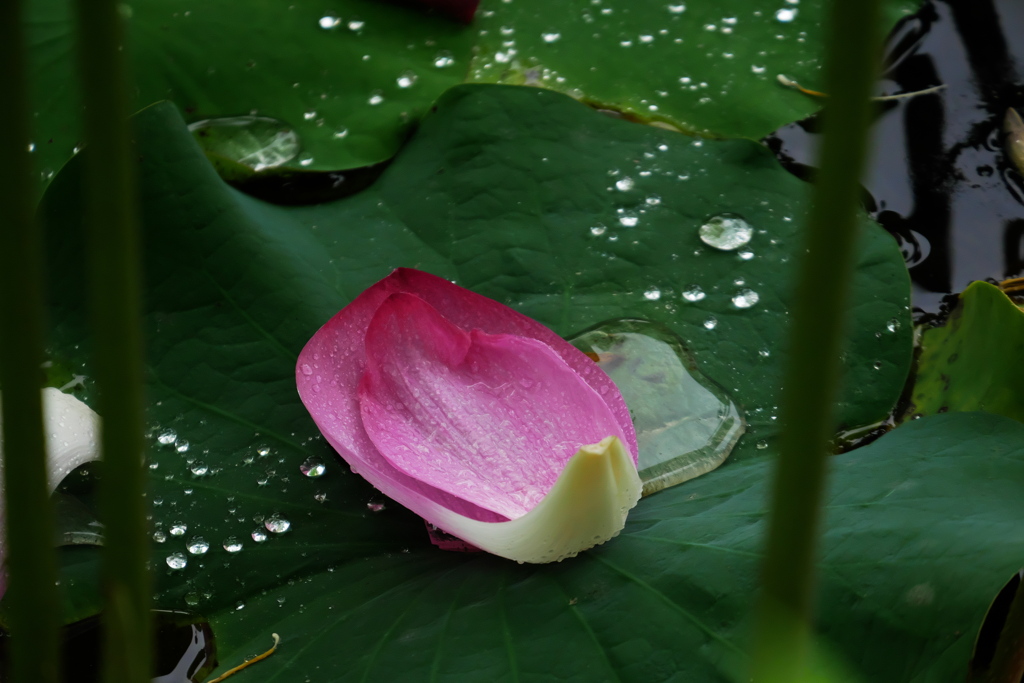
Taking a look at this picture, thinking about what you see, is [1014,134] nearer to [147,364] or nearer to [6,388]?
[147,364]

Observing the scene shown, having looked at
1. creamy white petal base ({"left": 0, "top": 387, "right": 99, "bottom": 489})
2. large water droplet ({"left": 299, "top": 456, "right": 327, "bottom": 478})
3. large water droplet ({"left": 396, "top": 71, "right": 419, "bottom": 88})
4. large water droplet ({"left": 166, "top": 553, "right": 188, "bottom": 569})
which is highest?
large water droplet ({"left": 396, "top": 71, "right": 419, "bottom": 88})

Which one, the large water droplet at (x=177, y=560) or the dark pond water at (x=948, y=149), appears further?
the dark pond water at (x=948, y=149)

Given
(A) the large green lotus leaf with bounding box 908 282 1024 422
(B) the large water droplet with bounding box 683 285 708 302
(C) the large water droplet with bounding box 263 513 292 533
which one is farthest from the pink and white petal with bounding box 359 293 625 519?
(A) the large green lotus leaf with bounding box 908 282 1024 422

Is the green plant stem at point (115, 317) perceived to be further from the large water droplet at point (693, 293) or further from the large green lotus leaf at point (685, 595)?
the large water droplet at point (693, 293)

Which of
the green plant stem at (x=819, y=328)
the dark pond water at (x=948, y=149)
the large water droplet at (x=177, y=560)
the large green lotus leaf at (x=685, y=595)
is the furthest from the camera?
the dark pond water at (x=948, y=149)

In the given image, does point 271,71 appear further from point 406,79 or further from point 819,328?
point 819,328

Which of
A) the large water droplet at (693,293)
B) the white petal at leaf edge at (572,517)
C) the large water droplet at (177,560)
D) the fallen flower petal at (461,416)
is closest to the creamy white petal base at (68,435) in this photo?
the large water droplet at (177,560)

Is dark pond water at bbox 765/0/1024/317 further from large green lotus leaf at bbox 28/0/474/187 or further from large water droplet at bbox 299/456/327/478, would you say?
large water droplet at bbox 299/456/327/478

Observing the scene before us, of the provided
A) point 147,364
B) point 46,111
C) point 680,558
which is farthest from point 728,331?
point 46,111

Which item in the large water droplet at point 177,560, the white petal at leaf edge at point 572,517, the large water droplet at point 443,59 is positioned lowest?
the large water droplet at point 177,560
